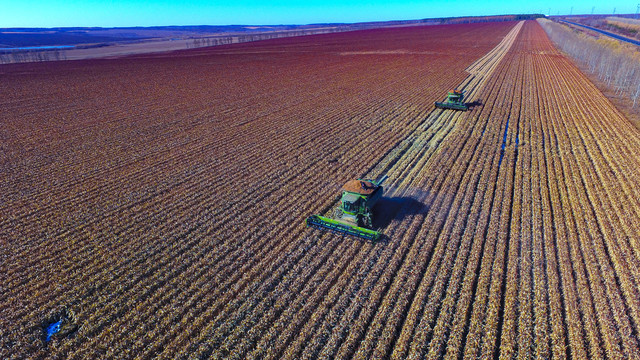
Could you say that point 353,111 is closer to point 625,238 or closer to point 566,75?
point 625,238

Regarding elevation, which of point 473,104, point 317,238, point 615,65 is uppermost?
point 615,65

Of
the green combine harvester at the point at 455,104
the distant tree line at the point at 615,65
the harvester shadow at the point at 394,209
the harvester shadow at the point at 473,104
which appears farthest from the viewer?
the distant tree line at the point at 615,65

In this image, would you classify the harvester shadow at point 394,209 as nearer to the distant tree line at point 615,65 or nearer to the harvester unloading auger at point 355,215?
the harvester unloading auger at point 355,215

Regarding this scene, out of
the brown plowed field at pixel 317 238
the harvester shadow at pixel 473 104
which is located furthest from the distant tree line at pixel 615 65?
the harvester shadow at pixel 473 104

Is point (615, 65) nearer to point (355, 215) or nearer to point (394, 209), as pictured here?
point (394, 209)

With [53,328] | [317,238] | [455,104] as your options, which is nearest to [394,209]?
[317,238]

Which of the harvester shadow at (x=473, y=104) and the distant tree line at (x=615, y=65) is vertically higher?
the distant tree line at (x=615, y=65)

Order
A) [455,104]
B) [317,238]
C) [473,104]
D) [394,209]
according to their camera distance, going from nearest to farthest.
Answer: [317,238] < [394,209] < [455,104] < [473,104]

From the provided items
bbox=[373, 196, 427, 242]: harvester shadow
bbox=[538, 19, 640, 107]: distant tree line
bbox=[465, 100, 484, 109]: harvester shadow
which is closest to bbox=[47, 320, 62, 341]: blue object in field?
bbox=[373, 196, 427, 242]: harvester shadow
